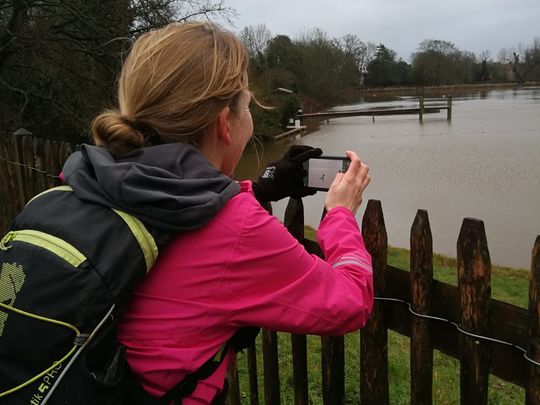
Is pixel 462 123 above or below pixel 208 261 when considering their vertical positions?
below

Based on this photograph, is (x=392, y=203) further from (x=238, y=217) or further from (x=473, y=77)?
(x=473, y=77)

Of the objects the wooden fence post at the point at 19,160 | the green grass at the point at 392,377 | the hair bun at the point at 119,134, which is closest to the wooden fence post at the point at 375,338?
the hair bun at the point at 119,134

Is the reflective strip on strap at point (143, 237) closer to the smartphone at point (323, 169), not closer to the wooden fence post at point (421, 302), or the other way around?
the smartphone at point (323, 169)

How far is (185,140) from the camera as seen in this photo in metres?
1.39

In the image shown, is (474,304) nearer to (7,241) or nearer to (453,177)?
(7,241)

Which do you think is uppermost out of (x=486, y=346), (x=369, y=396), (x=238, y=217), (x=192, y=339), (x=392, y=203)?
(x=238, y=217)

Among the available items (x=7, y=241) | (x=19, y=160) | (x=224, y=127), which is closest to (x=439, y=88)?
(x=19, y=160)

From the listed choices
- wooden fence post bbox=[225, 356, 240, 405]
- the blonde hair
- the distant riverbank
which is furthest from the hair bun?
the distant riverbank

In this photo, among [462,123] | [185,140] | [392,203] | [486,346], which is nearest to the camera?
[185,140]

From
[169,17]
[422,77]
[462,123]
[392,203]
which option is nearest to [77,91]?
[169,17]

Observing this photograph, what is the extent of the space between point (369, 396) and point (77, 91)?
40.1ft

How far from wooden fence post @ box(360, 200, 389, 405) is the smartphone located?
28 centimetres

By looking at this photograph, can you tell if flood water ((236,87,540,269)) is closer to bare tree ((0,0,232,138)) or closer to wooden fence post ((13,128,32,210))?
wooden fence post ((13,128,32,210))

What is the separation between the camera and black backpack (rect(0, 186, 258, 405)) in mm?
1147
